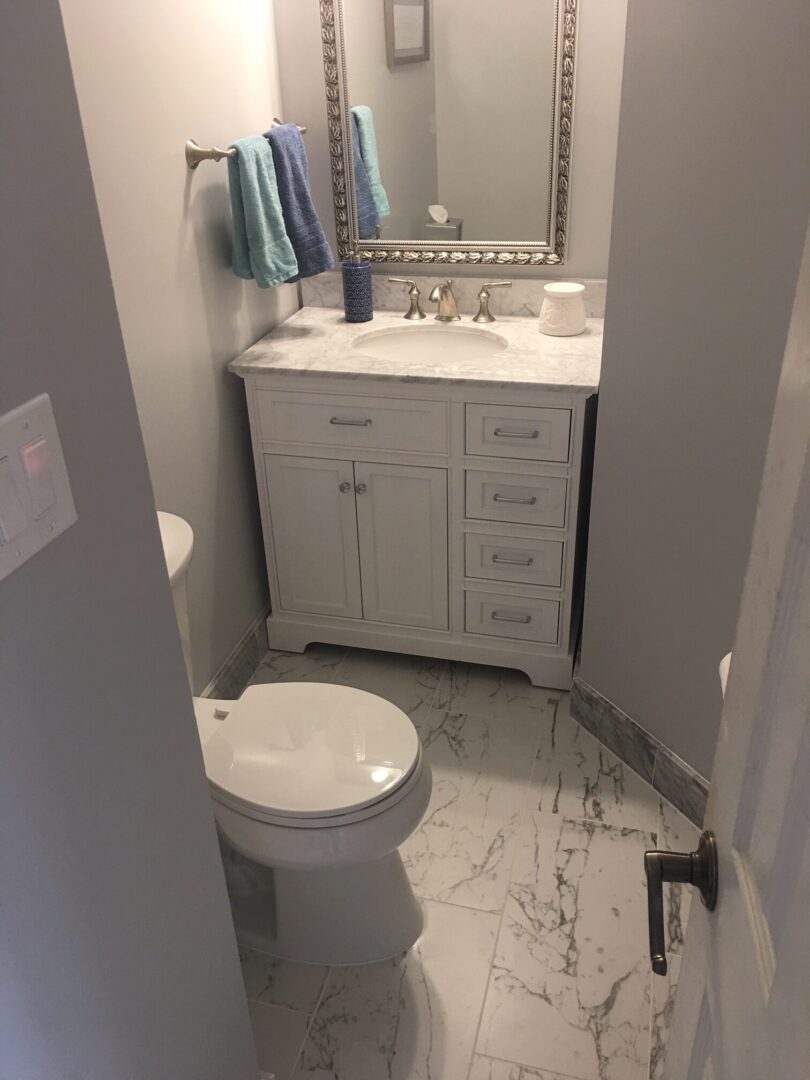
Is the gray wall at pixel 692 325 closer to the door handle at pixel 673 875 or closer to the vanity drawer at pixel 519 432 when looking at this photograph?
the vanity drawer at pixel 519 432

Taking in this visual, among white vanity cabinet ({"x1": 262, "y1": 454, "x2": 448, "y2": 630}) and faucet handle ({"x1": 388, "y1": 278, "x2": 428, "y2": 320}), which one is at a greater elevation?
faucet handle ({"x1": 388, "y1": 278, "x2": 428, "y2": 320})

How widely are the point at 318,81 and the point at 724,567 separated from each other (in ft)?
5.16

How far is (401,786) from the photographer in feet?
4.90

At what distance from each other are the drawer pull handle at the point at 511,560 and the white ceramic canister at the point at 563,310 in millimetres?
560

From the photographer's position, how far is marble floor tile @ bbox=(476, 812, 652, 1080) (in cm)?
153

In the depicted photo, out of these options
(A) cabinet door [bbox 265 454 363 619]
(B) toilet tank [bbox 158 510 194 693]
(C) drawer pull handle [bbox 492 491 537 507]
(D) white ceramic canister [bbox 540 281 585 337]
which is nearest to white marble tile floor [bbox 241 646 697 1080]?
(A) cabinet door [bbox 265 454 363 619]

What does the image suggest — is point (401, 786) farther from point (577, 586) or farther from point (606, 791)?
point (577, 586)

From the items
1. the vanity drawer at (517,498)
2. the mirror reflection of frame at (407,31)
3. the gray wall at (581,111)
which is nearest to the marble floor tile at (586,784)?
the vanity drawer at (517,498)

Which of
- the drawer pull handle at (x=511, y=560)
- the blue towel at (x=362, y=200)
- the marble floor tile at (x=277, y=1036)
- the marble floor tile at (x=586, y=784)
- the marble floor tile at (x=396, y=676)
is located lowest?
the marble floor tile at (x=277, y=1036)

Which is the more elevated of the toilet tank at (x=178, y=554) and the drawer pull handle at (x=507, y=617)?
the toilet tank at (x=178, y=554)

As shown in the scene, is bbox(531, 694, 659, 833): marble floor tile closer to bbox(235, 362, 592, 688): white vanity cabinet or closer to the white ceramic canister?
bbox(235, 362, 592, 688): white vanity cabinet

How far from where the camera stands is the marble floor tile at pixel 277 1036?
5.02ft

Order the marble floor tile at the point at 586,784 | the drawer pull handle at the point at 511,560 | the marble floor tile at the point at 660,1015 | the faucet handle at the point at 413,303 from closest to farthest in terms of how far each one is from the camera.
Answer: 1. the marble floor tile at the point at 660,1015
2. the marble floor tile at the point at 586,784
3. the drawer pull handle at the point at 511,560
4. the faucet handle at the point at 413,303

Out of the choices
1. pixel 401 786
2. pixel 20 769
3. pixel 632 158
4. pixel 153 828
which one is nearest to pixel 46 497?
pixel 20 769
